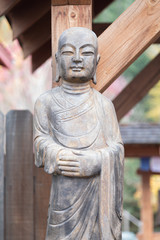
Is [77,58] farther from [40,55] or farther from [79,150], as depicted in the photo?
[40,55]

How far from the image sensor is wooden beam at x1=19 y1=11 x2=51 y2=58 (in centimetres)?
568

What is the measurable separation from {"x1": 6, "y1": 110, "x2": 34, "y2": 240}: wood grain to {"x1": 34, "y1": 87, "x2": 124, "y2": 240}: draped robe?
944 mm

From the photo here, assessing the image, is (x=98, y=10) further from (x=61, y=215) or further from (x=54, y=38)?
(x=61, y=215)

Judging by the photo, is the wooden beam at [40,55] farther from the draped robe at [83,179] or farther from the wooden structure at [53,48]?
the draped robe at [83,179]

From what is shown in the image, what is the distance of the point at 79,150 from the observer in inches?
119

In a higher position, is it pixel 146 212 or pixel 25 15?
pixel 25 15

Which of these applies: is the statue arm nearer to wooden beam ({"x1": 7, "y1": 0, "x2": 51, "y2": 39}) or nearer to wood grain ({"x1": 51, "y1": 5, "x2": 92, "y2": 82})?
wood grain ({"x1": 51, "y1": 5, "x2": 92, "y2": 82})

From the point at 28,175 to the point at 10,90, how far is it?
9.97 m

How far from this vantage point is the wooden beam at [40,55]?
243 inches

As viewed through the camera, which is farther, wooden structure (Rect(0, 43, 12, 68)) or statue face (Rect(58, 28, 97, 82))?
wooden structure (Rect(0, 43, 12, 68))

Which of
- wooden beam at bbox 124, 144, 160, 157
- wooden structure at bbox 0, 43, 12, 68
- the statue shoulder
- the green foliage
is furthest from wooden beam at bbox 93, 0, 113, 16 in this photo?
the green foliage

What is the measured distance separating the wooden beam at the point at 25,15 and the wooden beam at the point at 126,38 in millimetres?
1593

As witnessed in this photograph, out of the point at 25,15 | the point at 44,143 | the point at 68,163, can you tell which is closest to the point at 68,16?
the point at 44,143

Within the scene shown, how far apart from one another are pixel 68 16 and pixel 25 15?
5.23 ft
